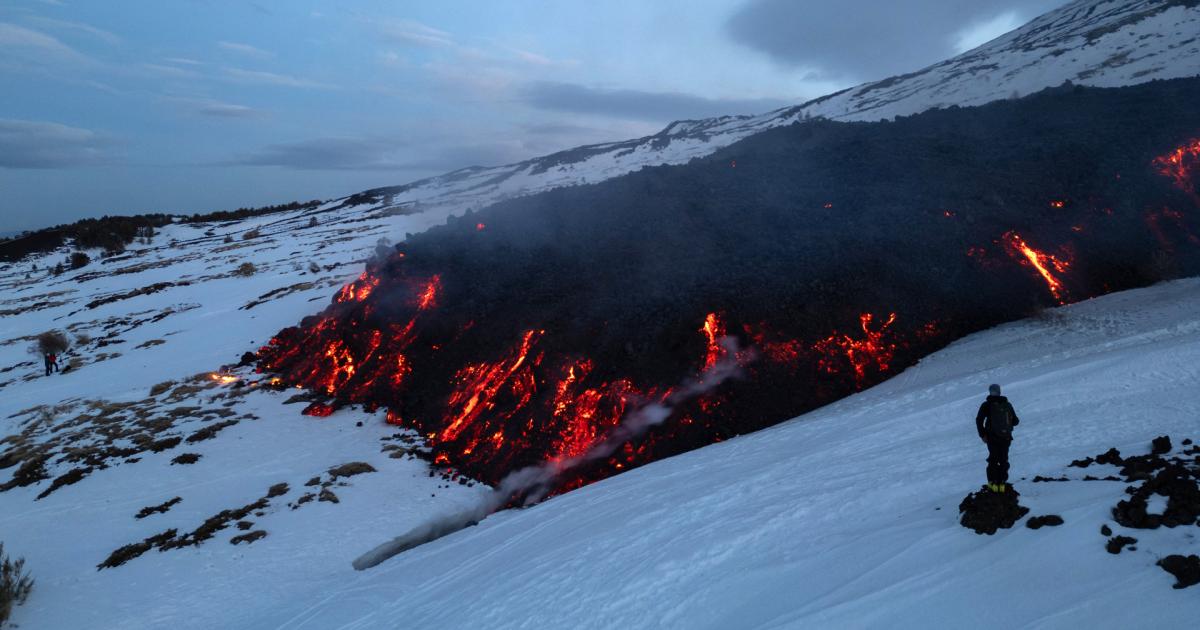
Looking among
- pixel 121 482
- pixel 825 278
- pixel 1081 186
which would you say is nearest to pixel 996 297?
pixel 825 278

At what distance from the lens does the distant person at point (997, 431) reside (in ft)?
21.2

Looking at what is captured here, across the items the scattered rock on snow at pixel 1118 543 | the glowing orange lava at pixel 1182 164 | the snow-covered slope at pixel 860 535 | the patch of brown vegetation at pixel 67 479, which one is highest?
the glowing orange lava at pixel 1182 164

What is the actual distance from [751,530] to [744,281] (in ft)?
39.8

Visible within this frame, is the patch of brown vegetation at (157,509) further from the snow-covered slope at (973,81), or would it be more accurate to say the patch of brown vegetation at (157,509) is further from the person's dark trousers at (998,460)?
the snow-covered slope at (973,81)

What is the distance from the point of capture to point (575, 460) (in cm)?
1572

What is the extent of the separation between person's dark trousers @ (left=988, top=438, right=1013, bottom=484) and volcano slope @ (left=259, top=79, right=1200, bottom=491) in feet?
→ 28.2

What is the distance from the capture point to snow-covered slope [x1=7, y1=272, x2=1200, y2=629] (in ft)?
18.9

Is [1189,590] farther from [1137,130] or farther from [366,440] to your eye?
[1137,130]

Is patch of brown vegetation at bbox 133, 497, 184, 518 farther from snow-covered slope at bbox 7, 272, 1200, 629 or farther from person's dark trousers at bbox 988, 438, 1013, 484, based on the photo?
person's dark trousers at bbox 988, 438, 1013, 484

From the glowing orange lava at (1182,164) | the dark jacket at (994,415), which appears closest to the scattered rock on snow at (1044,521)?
the dark jacket at (994,415)

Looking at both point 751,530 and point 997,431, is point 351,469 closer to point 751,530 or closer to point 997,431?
point 751,530

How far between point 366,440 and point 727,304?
13.1 meters

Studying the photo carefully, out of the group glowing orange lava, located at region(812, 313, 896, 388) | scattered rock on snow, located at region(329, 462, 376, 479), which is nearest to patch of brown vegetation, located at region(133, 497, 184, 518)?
scattered rock on snow, located at region(329, 462, 376, 479)

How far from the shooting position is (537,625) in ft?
24.9
